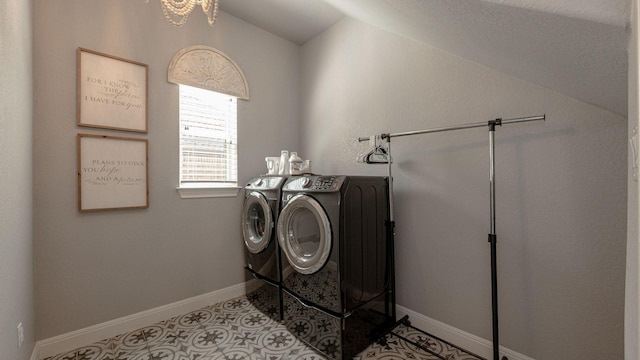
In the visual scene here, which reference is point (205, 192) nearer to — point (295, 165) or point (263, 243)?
point (263, 243)

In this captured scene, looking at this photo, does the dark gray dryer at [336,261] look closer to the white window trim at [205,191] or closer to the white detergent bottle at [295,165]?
the white detergent bottle at [295,165]

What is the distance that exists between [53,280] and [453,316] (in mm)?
2750

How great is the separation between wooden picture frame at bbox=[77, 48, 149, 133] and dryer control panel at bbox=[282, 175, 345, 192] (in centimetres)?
128

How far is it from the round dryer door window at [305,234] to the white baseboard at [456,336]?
934mm

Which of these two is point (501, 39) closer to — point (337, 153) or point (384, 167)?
point (384, 167)

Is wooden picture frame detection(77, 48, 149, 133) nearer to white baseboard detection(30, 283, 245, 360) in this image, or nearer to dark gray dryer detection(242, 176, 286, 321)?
dark gray dryer detection(242, 176, 286, 321)

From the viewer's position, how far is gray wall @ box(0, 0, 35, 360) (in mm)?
1124

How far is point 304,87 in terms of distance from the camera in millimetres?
3078

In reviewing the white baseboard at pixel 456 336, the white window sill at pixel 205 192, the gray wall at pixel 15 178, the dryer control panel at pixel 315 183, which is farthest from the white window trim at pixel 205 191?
the white baseboard at pixel 456 336

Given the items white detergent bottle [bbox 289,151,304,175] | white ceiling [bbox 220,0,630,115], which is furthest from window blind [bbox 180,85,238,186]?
white ceiling [bbox 220,0,630,115]

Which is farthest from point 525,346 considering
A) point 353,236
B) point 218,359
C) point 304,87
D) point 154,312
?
point 304,87

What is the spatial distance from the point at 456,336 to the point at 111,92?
306cm

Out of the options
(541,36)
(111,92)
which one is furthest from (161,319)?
(541,36)

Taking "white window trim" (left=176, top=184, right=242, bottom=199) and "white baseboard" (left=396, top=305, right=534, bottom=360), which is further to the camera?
"white window trim" (left=176, top=184, right=242, bottom=199)
